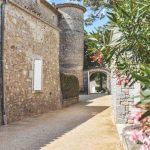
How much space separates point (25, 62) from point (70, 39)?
20.1 m

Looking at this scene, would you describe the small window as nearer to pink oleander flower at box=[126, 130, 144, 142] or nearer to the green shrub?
the green shrub

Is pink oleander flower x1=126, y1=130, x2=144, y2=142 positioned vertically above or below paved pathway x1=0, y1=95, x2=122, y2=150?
above

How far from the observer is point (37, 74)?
1327cm

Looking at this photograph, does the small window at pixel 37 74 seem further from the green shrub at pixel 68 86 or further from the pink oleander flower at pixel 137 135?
the pink oleander flower at pixel 137 135

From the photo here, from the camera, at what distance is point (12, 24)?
11344mm

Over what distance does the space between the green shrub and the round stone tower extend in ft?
36.7

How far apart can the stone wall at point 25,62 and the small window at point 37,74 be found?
222 millimetres

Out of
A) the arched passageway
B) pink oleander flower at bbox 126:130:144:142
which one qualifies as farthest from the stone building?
the arched passageway

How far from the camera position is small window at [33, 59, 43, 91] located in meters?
13.0

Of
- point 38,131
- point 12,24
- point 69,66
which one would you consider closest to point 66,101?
point 12,24

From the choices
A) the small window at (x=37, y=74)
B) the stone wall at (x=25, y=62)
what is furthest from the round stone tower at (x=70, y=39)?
the small window at (x=37, y=74)

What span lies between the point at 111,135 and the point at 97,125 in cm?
183

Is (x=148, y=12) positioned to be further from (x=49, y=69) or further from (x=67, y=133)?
(x=49, y=69)

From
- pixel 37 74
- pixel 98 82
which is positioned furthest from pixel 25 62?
pixel 98 82
